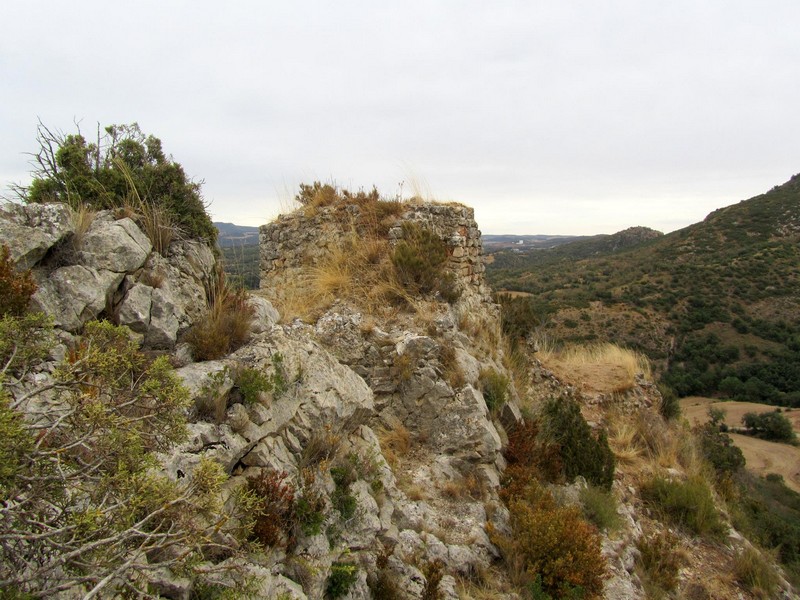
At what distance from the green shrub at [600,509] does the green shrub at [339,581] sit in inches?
152

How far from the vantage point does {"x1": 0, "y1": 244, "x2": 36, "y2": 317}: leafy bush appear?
3.08m

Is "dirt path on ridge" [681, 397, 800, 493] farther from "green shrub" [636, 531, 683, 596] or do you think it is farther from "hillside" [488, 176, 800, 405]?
"green shrub" [636, 531, 683, 596]

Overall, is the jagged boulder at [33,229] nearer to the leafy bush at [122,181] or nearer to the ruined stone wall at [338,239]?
the leafy bush at [122,181]

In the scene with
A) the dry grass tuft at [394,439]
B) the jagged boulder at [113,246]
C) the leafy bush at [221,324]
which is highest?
the jagged boulder at [113,246]

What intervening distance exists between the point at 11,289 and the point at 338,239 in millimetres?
6084

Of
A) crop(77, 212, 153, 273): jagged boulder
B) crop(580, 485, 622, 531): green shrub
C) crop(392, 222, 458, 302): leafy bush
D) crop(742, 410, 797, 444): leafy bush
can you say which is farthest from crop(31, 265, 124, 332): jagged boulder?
crop(742, 410, 797, 444): leafy bush

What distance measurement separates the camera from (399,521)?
489cm

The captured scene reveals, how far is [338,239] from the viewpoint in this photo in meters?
8.91

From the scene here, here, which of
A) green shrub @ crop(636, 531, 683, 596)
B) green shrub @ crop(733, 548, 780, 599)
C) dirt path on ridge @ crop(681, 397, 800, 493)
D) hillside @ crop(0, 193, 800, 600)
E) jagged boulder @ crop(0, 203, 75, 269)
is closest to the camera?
hillside @ crop(0, 193, 800, 600)

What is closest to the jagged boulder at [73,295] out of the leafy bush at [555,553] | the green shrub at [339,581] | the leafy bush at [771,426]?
the green shrub at [339,581]

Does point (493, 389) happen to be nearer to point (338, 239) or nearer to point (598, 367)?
point (338, 239)

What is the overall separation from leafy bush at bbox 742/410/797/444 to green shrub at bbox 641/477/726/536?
26.6m

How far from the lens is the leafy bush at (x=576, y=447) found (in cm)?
677

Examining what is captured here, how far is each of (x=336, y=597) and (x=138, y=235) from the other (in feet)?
12.5
